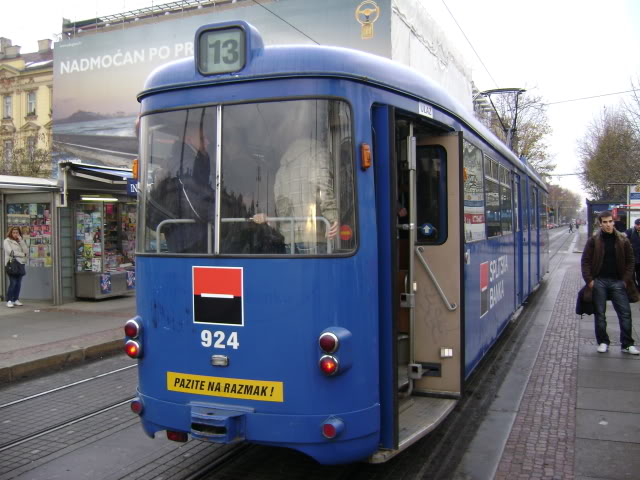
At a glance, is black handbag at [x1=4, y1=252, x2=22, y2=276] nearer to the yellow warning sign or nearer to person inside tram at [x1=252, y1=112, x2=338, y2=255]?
the yellow warning sign

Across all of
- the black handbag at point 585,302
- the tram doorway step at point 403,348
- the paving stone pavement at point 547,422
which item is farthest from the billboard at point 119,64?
the tram doorway step at point 403,348

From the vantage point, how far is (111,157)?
3834 cm

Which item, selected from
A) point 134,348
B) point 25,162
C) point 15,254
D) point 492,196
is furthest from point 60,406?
point 25,162

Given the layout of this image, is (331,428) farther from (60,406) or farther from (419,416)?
(60,406)

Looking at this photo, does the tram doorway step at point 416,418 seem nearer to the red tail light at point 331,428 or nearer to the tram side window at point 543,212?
the red tail light at point 331,428

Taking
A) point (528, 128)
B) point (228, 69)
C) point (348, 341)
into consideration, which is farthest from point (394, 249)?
point (528, 128)

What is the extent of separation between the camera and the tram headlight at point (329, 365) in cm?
379

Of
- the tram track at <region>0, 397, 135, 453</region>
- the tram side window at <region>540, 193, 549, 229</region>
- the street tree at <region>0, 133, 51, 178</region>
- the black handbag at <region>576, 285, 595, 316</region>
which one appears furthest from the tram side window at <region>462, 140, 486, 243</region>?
the street tree at <region>0, 133, 51, 178</region>

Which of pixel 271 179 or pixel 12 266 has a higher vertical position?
pixel 271 179

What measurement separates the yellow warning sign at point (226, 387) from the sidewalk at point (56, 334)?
489 centimetres

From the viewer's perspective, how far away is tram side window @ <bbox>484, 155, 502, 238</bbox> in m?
7.05

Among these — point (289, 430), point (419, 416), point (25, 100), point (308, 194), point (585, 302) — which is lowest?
point (419, 416)

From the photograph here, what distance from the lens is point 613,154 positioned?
33.8 meters

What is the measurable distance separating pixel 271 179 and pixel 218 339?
3.64 ft
